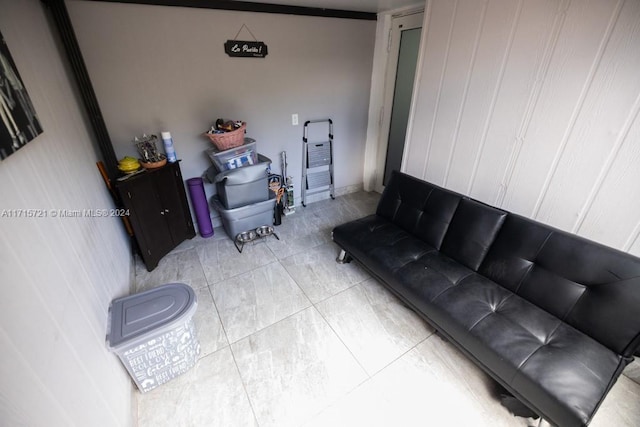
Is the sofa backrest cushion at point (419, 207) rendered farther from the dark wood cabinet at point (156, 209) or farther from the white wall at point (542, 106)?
the dark wood cabinet at point (156, 209)

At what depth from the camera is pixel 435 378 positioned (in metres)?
1.55

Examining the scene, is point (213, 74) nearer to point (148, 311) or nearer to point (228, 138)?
A: point (228, 138)

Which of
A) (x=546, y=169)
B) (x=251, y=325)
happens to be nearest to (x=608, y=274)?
(x=546, y=169)

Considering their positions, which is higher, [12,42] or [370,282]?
[12,42]

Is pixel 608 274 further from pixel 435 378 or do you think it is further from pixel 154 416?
pixel 154 416

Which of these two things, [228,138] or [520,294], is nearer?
[520,294]

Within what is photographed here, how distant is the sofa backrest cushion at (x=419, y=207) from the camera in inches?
80.0

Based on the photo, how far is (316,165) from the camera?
350 cm

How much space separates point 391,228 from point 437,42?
148 cm

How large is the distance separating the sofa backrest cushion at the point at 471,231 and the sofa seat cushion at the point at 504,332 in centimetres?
7

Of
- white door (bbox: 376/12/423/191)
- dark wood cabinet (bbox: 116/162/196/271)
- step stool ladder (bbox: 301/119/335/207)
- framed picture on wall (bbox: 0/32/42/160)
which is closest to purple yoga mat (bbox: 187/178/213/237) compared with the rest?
dark wood cabinet (bbox: 116/162/196/271)

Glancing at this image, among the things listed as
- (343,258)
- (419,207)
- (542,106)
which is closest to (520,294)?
(419,207)

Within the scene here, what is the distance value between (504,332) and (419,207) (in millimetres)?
1061

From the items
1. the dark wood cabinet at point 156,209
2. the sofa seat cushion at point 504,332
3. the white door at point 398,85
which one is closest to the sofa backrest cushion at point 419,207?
the sofa seat cushion at point 504,332
